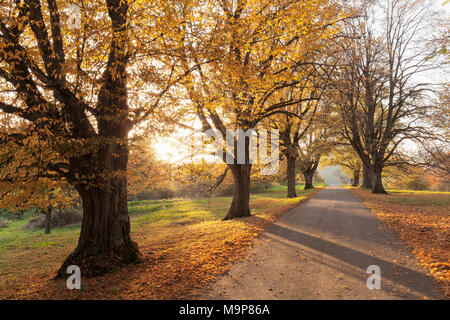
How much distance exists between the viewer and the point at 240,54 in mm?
10148

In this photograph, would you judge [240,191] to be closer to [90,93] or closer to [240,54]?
[240,54]

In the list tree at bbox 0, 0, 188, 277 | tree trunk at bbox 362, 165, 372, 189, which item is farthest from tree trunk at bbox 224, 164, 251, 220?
tree trunk at bbox 362, 165, 372, 189

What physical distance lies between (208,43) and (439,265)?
786 centimetres

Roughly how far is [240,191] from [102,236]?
322 inches

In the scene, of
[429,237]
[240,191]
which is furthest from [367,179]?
[429,237]

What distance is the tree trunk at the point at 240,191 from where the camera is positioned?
13.8 meters

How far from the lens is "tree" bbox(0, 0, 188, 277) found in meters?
5.93

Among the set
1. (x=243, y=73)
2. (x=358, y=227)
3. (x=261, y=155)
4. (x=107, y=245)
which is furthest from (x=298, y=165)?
(x=107, y=245)

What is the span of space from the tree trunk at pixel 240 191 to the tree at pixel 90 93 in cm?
716

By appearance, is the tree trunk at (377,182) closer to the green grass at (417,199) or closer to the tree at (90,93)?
the green grass at (417,199)

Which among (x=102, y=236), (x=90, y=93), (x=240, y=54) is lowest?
(x=102, y=236)

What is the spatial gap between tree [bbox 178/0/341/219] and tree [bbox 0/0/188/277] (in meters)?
1.26

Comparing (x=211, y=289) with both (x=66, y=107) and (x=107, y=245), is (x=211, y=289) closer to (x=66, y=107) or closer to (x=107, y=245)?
(x=107, y=245)

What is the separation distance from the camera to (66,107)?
644cm
